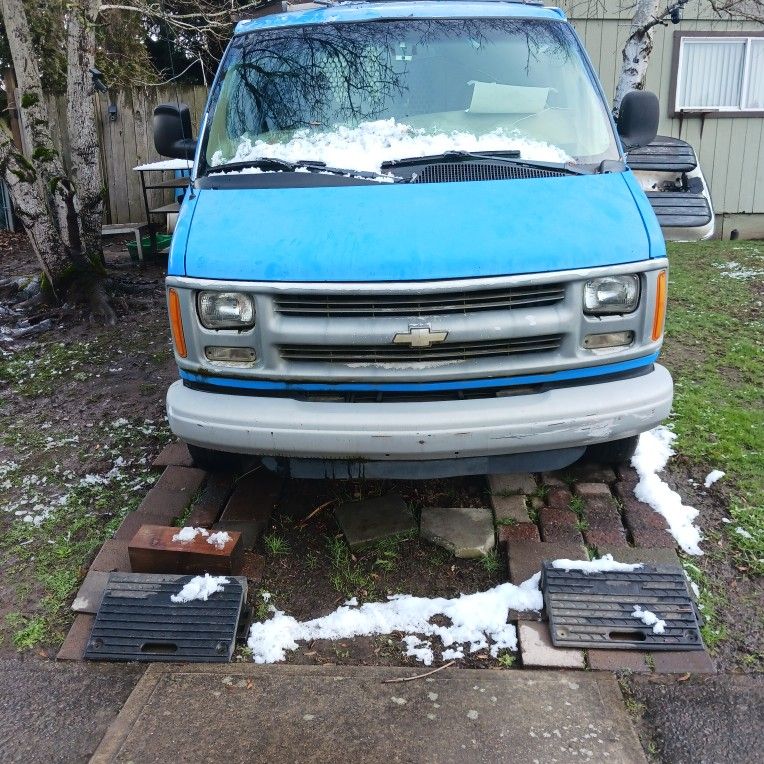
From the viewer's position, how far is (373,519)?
367 centimetres

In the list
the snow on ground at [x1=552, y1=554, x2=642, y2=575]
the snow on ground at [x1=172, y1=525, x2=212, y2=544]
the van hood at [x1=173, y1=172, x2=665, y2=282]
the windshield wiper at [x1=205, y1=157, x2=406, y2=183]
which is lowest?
the snow on ground at [x1=552, y1=554, x2=642, y2=575]

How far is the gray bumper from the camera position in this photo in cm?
305

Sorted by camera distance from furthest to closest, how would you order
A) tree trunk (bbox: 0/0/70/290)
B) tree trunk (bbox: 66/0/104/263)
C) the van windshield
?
1. tree trunk (bbox: 66/0/104/263)
2. tree trunk (bbox: 0/0/70/290)
3. the van windshield

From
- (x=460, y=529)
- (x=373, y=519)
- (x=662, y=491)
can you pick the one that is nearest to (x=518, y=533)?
(x=460, y=529)

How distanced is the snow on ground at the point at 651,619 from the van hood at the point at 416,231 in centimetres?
142

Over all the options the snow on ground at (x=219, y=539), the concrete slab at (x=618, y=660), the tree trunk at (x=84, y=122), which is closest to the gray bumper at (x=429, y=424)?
the snow on ground at (x=219, y=539)

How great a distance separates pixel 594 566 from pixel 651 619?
0.34 meters

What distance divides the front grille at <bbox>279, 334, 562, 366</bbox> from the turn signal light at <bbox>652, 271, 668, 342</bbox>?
0.47 meters

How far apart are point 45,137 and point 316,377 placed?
559 centimetres

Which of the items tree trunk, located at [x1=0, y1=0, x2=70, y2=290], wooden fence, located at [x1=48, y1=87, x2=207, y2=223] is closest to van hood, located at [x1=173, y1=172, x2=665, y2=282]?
tree trunk, located at [x1=0, y1=0, x2=70, y2=290]

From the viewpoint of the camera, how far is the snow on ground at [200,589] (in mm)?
3162

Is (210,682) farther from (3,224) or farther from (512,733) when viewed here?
(3,224)

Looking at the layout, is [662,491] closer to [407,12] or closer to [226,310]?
[226,310]

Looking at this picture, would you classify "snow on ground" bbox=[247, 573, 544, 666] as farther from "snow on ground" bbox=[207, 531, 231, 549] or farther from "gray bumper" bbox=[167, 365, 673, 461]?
"gray bumper" bbox=[167, 365, 673, 461]
